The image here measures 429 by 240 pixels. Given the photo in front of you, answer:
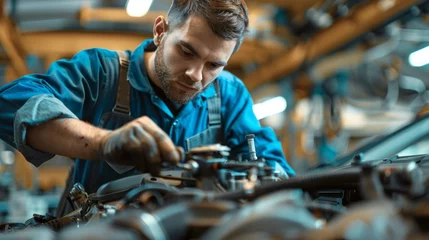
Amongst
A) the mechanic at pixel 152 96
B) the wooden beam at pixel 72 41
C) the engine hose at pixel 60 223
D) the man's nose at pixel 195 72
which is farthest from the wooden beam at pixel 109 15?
the engine hose at pixel 60 223

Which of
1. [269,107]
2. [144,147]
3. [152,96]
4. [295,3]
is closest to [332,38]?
[295,3]

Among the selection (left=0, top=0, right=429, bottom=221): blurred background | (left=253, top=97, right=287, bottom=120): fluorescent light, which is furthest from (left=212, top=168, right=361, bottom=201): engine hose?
(left=253, top=97, right=287, bottom=120): fluorescent light

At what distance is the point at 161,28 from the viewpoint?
193 centimetres

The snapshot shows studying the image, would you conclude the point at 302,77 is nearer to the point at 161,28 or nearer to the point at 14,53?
the point at 14,53

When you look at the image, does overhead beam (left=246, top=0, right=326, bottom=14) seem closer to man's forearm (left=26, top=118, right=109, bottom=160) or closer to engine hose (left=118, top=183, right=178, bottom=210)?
man's forearm (left=26, top=118, right=109, bottom=160)

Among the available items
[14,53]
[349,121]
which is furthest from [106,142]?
[349,121]

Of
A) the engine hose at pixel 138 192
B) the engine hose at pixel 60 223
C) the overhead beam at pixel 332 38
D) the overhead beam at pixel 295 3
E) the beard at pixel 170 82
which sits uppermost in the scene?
the overhead beam at pixel 295 3

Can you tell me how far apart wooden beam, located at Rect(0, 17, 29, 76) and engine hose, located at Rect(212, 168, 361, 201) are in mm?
4895

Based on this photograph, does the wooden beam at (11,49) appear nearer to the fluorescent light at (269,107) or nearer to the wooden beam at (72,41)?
the wooden beam at (72,41)

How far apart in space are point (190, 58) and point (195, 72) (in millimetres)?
55

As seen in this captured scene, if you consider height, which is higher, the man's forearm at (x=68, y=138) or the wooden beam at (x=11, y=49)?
the wooden beam at (x=11, y=49)

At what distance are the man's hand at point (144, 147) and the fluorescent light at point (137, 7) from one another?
4004 mm

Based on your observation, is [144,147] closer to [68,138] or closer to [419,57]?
[68,138]

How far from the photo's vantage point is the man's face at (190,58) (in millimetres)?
1676
